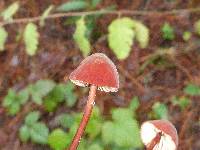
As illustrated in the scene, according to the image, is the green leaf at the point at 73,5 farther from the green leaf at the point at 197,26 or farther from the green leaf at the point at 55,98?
the green leaf at the point at 197,26

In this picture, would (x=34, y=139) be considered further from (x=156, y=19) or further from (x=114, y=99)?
(x=156, y=19)

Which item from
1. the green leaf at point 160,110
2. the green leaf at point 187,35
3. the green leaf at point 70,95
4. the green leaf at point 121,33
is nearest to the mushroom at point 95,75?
the green leaf at point 121,33

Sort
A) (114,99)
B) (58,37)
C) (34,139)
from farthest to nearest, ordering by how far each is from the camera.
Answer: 1. (58,37)
2. (114,99)
3. (34,139)

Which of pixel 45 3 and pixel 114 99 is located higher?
pixel 45 3

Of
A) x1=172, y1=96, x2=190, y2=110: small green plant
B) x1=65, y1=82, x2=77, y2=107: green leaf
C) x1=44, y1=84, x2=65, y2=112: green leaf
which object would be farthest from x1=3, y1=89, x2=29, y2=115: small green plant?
x1=172, y1=96, x2=190, y2=110: small green plant

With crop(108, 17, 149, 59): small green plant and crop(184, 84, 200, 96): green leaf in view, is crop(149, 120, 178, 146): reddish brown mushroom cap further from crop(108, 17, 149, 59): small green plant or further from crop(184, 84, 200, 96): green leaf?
crop(184, 84, 200, 96): green leaf

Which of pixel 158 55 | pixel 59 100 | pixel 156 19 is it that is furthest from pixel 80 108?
pixel 156 19
